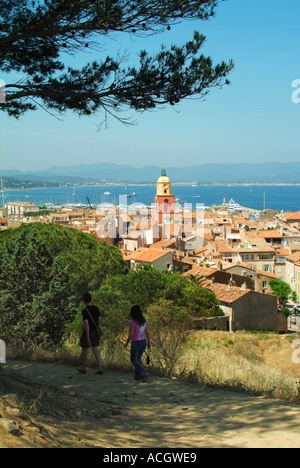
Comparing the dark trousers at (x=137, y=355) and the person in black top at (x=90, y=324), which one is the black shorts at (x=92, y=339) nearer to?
the person in black top at (x=90, y=324)

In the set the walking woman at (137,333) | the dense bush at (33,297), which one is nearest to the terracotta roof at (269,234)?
the dense bush at (33,297)

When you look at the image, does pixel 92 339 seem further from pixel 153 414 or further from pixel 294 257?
pixel 294 257

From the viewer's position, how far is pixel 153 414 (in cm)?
528

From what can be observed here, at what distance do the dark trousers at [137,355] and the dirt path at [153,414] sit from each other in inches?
5.8

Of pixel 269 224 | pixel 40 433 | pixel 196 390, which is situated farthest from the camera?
pixel 269 224

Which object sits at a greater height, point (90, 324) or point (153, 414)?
point (90, 324)

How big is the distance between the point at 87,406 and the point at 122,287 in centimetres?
1030

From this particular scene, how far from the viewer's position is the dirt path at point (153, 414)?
419 cm

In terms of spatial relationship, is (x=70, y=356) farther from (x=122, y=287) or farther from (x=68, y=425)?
(x=122, y=287)

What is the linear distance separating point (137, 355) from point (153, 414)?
4.35ft

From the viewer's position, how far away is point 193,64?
6875 mm

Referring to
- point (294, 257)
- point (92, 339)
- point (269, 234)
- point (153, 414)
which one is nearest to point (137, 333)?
point (92, 339)

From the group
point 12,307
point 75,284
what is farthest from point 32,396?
point 75,284

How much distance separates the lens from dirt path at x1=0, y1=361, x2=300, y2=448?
4.19m
